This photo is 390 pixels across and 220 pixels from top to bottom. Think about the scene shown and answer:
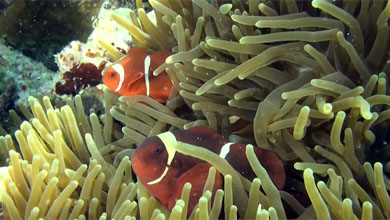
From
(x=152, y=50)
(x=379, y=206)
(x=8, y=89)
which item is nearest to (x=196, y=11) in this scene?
(x=152, y=50)

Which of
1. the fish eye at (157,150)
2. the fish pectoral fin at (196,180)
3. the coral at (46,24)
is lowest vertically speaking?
the fish pectoral fin at (196,180)

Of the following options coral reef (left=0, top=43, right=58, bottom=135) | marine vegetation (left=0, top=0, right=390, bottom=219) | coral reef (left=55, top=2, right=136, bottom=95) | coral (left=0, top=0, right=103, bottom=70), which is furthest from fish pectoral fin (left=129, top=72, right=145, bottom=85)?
coral (left=0, top=0, right=103, bottom=70)

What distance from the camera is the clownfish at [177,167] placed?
58.1 inches

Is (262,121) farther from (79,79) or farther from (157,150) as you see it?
(79,79)

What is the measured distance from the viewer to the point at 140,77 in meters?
2.02

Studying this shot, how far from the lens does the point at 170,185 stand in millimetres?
A: 1503

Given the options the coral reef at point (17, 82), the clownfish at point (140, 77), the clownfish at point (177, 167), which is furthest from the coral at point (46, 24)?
the clownfish at point (177, 167)

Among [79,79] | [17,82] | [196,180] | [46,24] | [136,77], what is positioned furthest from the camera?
[46,24]

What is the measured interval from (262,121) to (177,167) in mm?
379

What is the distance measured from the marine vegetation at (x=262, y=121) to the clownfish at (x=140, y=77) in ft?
0.22

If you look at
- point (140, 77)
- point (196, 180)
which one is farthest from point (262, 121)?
point (140, 77)

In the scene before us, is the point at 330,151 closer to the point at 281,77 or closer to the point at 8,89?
the point at 281,77

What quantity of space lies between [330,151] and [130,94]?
40.9 inches

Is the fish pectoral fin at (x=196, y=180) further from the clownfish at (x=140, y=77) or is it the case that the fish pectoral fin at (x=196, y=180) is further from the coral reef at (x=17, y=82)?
the coral reef at (x=17, y=82)
